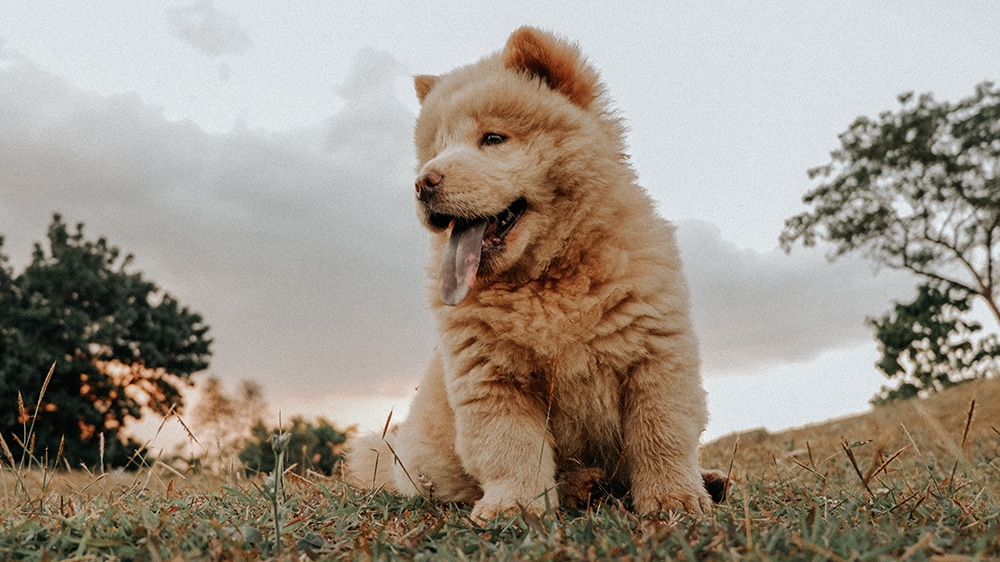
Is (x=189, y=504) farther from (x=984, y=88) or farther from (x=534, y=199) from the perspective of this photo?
(x=984, y=88)

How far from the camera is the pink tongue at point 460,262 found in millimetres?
3291

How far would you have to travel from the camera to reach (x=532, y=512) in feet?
9.31

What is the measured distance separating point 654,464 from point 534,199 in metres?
1.40

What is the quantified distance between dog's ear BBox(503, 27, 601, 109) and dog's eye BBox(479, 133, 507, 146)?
45 centimetres

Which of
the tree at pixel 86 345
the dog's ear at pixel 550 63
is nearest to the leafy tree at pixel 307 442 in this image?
the dog's ear at pixel 550 63

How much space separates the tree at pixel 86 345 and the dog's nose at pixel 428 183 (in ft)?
75.6

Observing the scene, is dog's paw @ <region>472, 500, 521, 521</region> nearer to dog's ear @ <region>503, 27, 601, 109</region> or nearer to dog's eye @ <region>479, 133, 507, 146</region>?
dog's eye @ <region>479, 133, 507, 146</region>

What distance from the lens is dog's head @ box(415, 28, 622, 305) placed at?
3.35 metres

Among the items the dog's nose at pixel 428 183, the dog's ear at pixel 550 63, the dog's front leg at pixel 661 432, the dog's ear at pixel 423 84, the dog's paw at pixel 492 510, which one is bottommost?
the dog's paw at pixel 492 510

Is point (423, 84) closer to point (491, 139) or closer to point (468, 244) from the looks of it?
point (491, 139)

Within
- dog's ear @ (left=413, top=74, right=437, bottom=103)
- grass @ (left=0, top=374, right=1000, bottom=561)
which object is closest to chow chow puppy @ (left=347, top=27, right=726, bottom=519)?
grass @ (left=0, top=374, right=1000, bottom=561)

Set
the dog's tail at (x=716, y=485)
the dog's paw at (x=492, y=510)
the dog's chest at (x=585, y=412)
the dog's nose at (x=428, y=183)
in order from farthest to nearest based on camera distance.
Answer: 1. the dog's tail at (x=716, y=485)
2. the dog's nose at (x=428, y=183)
3. the dog's chest at (x=585, y=412)
4. the dog's paw at (x=492, y=510)

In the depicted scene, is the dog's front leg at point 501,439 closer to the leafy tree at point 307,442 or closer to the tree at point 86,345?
the leafy tree at point 307,442

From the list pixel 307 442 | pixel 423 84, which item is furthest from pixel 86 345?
pixel 423 84
